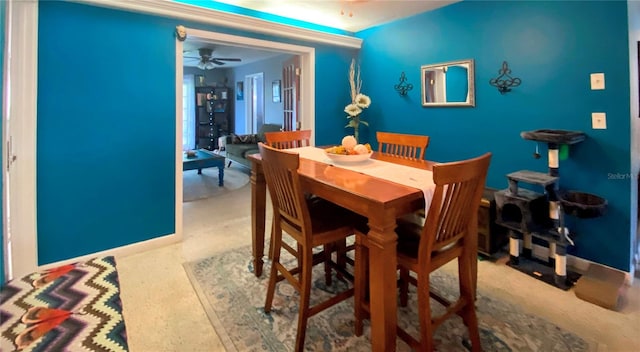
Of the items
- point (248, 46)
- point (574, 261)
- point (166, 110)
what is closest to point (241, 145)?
point (248, 46)

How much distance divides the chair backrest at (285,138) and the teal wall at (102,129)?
90 cm

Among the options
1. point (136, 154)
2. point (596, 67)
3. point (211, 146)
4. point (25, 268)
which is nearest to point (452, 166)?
point (596, 67)

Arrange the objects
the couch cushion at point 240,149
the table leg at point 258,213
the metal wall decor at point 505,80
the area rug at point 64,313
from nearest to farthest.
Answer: the area rug at point 64,313, the table leg at point 258,213, the metal wall decor at point 505,80, the couch cushion at point 240,149

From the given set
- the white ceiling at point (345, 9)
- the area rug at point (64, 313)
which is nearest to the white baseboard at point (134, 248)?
the area rug at point (64, 313)

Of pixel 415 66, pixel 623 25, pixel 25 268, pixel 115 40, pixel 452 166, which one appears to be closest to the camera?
pixel 452 166

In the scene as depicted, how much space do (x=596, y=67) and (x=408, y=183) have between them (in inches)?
74.6

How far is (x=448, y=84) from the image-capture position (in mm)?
3258

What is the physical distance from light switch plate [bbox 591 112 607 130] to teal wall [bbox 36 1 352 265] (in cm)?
324

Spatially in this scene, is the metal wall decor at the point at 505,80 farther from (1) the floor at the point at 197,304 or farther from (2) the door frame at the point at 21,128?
(2) the door frame at the point at 21,128

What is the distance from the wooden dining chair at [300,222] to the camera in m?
1.57

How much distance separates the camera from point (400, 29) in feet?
12.1

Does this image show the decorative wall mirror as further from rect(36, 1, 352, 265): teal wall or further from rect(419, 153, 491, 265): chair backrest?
rect(36, 1, 352, 265): teal wall

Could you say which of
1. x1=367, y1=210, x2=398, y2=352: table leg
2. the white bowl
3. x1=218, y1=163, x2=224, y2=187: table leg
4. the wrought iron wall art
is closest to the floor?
x1=367, y1=210, x2=398, y2=352: table leg

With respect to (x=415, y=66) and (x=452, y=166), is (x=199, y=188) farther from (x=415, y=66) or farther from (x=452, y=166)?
(x=452, y=166)
